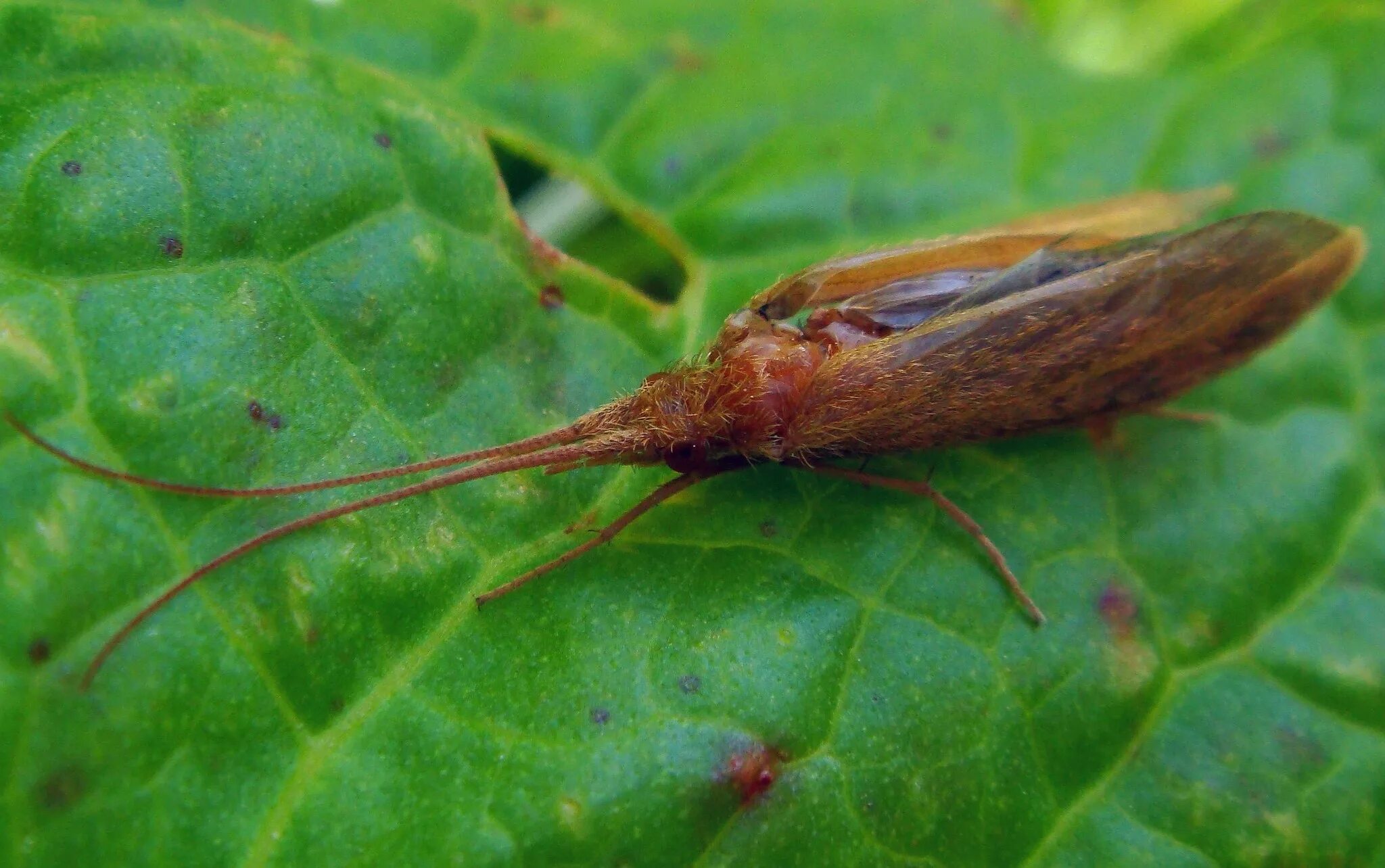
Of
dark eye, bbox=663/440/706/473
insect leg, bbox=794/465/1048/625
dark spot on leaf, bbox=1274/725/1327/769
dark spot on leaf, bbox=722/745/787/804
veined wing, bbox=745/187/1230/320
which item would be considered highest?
veined wing, bbox=745/187/1230/320

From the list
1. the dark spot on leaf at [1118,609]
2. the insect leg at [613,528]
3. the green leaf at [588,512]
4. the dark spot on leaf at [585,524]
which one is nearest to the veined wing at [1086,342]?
the green leaf at [588,512]

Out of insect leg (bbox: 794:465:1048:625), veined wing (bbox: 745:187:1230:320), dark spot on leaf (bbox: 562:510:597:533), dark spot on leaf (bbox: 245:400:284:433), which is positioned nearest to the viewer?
dark spot on leaf (bbox: 245:400:284:433)

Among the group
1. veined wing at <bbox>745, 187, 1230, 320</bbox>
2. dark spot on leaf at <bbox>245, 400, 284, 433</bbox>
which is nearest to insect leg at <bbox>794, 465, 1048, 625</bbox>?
veined wing at <bbox>745, 187, 1230, 320</bbox>

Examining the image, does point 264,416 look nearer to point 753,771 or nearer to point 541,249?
point 541,249

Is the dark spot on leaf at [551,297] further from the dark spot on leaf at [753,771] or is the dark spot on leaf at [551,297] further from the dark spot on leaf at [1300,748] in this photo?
the dark spot on leaf at [1300,748]

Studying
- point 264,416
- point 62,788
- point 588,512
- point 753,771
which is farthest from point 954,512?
point 62,788

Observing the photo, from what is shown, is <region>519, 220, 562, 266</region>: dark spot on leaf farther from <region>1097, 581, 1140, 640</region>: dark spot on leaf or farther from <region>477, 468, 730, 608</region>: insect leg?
<region>1097, 581, 1140, 640</region>: dark spot on leaf

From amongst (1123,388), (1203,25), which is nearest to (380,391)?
(1123,388)

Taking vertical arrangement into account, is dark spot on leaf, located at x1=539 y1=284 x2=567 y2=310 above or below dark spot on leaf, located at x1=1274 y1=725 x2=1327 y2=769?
above

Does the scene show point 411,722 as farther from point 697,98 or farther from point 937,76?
point 937,76
